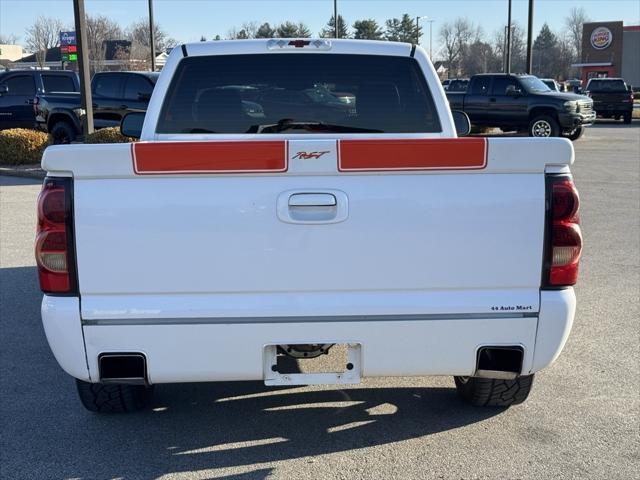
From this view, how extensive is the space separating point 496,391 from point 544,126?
60.1ft

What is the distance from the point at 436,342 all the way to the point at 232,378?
941mm

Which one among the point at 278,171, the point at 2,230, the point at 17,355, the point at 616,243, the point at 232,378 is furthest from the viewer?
the point at 2,230

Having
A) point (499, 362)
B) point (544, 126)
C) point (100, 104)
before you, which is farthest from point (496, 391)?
point (544, 126)

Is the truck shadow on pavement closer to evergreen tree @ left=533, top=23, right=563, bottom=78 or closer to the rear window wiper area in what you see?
the rear window wiper area

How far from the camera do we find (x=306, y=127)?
14.1 ft

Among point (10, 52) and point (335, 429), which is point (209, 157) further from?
point (10, 52)

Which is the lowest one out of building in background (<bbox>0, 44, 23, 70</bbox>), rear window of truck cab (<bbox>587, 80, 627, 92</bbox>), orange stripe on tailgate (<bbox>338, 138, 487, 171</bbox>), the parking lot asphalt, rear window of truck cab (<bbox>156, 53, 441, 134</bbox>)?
the parking lot asphalt

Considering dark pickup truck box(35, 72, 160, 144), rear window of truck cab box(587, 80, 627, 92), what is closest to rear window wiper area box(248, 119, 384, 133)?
dark pickup truck box(35, 72, 160, 144)

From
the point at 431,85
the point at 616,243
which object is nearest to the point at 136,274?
the point at 431,85

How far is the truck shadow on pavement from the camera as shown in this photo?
361 cm

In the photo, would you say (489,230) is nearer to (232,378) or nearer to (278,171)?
(278,171)

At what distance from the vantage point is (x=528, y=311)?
323 centimetres

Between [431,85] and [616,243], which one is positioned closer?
[431,85]

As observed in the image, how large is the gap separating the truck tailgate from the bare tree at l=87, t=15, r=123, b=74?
185 feet
